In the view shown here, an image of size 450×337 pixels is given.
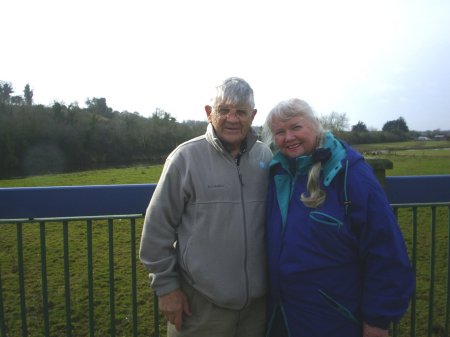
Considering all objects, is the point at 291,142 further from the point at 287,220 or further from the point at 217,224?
A: the point at 217,224

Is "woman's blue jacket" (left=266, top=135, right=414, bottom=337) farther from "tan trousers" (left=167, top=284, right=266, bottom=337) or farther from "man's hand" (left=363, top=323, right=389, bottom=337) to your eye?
"tan trousers" (left=167, top=284, right=266, bottom=337)

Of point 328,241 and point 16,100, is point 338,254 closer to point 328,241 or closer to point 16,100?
point 328,241

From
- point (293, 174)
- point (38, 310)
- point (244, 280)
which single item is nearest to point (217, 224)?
point (244, 280)

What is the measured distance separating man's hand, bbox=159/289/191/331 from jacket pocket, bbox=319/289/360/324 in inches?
31.5

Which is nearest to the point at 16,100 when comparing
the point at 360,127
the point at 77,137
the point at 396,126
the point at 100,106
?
the point at 77,137

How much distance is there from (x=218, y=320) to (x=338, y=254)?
809 millimetres

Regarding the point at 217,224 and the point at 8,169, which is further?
the point at 8,169

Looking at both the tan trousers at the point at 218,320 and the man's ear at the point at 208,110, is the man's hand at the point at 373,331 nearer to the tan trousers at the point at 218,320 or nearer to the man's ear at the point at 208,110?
the tan trousers at the point at 218,320

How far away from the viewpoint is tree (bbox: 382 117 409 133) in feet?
199

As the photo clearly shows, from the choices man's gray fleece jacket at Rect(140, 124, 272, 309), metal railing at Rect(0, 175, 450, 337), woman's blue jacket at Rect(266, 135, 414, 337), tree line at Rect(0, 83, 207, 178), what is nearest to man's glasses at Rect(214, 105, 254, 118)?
man's gray fleece jacket at Rect(140, 124, 272, 309)

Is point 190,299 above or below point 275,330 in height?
above

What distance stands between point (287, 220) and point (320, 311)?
20.7 inches

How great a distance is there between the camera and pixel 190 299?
7.16ft

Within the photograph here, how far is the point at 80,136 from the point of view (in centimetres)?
4769
